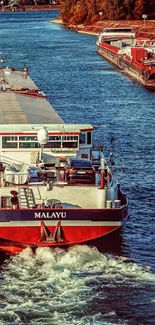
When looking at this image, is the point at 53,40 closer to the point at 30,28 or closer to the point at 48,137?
the point at 30,28

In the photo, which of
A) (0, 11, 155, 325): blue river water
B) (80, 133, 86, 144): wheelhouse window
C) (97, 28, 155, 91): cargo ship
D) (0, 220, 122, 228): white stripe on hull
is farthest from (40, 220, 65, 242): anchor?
(97, 28, 155, 91): cargo ship

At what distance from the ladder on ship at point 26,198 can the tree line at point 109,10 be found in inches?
5291

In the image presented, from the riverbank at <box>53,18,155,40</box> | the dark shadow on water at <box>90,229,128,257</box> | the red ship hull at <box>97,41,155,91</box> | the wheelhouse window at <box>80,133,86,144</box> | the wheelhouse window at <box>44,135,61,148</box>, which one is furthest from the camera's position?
the riverbank at <box>53,18,155,40</box>

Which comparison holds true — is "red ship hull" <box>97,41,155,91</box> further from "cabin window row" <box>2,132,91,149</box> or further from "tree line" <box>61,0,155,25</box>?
"tree line" <box>61,0,155,25</box>

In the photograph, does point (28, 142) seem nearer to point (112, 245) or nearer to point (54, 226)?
point (54, 226)

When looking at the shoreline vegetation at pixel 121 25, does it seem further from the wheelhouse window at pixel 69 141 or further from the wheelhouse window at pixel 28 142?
the wheelhouse window at pixel 28 142

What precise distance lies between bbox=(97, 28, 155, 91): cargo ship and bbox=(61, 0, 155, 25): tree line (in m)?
41.7

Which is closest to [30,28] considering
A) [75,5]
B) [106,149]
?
[75,5]

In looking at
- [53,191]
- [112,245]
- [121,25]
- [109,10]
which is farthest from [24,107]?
[109,10]

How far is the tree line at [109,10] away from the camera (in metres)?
164

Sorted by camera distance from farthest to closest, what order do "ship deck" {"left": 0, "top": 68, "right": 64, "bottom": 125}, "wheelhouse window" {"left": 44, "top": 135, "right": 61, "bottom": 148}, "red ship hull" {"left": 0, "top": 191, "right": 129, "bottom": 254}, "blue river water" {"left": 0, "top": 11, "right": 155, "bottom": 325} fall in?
1. "ship deck" {"left": 0, "top": 68, "right": 64, "bottom": 125}
2. "wheelhouse window" {"left": 44, "top": 135, "right": 61, "bottom": 148}
3. "red ship hull" {"left": 0, "top": 191, "right": 129, "bottom": 254}
4. "blue river water" {"left": 0, "top": 11, "right": 155, "bottom": 325}

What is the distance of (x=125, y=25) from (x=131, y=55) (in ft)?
195

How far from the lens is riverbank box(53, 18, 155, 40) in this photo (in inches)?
5413

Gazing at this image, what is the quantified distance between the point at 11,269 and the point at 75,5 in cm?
15831
